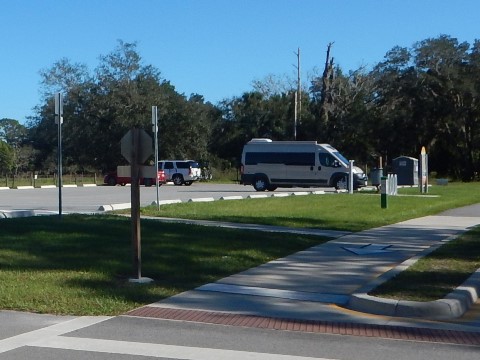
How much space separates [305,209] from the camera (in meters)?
24.9

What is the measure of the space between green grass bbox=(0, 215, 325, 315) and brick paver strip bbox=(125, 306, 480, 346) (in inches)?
24.4

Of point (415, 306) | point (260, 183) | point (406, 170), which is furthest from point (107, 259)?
point (406, 170)

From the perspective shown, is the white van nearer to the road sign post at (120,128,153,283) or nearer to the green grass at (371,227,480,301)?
the green grass at (371,227,480,301)

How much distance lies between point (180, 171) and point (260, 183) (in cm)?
1364

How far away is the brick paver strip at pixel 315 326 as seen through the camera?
349 inches

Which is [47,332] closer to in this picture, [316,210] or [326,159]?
[316,210]

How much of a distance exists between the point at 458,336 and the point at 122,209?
618 inches

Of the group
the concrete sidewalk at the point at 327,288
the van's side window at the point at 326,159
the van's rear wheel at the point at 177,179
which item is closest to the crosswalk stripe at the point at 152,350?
the concrete sidewalk at the point at 327,288

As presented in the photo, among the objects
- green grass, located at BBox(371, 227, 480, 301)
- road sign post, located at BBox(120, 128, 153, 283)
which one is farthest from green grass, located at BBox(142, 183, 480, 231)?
road sign post, located at BBox(120, 128, 153, 283)

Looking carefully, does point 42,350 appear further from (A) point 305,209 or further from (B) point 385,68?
(B) point 385,68

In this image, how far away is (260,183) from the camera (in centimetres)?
4088

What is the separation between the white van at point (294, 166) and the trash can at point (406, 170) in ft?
17.9

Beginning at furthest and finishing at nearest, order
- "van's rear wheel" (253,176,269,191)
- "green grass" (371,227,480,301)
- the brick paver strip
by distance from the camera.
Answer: "van's rear wheel" (253,176,269,191) → "green grass" (371,227,480,301) → the brick paver strip

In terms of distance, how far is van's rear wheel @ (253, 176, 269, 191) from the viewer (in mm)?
40719
